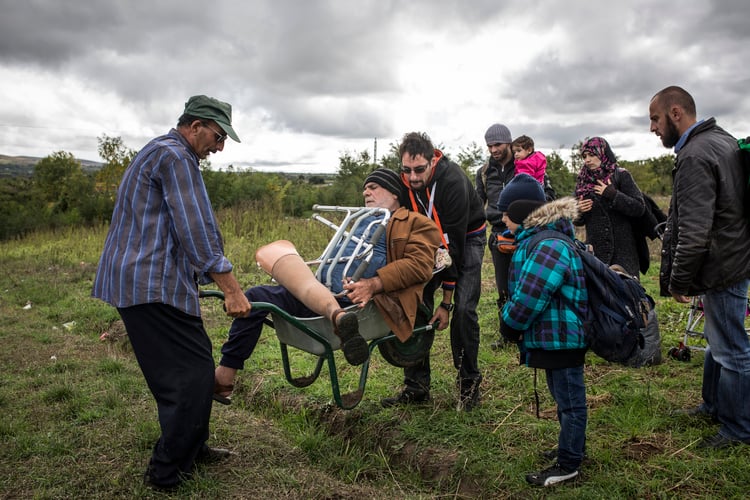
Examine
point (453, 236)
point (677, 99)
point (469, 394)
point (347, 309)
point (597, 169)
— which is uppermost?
point (677, 99)

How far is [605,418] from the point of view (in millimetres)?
3932

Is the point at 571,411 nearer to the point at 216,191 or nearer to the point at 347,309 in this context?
the point at 347,309

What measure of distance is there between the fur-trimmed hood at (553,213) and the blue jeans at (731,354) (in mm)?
1151

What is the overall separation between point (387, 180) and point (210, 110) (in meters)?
1.39

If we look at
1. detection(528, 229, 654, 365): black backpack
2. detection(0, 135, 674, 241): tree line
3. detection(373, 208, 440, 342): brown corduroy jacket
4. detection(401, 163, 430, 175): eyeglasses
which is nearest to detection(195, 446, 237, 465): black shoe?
detection(373, 208, 440, 342): brown corduroy jacket

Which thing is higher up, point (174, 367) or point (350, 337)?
point (350, 337)

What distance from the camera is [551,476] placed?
314 cm

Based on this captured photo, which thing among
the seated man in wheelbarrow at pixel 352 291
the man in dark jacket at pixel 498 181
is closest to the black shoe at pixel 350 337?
the seated man in wheelbarrow at pixel 352 291

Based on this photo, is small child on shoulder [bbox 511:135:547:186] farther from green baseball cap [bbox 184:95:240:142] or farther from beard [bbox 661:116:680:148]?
green baseball cap [bbox 184:95:240:142]

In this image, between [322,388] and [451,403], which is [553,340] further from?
[322,388]

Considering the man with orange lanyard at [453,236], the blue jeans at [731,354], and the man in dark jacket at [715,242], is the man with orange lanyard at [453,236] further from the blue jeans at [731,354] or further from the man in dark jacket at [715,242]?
the blue jeans at [731,354]

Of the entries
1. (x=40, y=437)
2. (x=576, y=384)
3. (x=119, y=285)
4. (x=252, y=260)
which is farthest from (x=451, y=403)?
(x=252, y=260)

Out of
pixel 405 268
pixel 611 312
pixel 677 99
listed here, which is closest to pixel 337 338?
pixel 405 268

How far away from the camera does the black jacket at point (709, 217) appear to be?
3203mm
